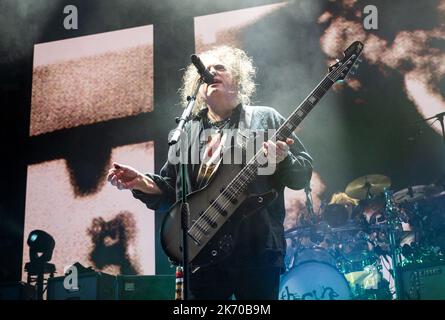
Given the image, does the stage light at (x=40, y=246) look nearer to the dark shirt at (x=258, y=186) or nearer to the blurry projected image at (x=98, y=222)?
the blurry projected image at (x=98, y=222)

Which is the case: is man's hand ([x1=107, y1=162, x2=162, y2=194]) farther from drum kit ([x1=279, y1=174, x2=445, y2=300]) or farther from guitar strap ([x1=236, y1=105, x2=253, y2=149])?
drum kit ([x1=279, y1=174, x2=445, y2=300])

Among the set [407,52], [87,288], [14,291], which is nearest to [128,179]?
[87,288]

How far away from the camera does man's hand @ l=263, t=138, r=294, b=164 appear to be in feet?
7.27

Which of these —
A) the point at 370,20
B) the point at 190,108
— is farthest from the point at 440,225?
the point at 190,108

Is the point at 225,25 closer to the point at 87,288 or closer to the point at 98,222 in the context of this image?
the point at 98,222

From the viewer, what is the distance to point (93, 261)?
3.92m

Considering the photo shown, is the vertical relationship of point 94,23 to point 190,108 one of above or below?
above

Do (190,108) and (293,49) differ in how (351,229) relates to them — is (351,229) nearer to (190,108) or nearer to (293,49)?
(293,49)

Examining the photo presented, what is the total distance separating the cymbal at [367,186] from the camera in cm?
365

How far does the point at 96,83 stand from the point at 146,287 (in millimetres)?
1700

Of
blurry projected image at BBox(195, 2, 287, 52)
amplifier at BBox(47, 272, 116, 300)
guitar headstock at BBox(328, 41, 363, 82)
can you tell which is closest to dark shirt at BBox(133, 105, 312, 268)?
guitar headstock at BBox(328, 41, 363, 82)

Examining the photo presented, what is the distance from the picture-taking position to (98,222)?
3936mm

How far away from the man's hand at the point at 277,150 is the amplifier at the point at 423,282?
5.27ft

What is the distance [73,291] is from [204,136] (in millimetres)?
1694
